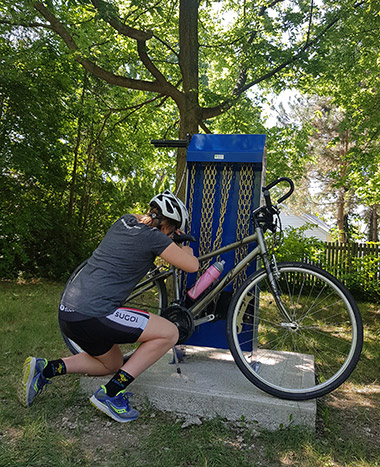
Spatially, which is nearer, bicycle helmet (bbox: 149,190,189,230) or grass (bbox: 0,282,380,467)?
grass (bbox: 0,282,380,467)

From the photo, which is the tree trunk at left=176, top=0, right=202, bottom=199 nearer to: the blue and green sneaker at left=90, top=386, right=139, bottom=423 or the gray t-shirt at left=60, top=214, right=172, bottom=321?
the gray t-shirt at left=60, top=214, right=172, bottom=321

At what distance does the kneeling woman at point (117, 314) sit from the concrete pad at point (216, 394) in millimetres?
272

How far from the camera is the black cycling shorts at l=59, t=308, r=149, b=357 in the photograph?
2.69 meters

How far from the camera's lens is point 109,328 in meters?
2.70

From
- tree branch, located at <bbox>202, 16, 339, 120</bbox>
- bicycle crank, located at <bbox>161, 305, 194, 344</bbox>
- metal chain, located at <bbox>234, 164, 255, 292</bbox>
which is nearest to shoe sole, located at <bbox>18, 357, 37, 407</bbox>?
bicycle crank, located at <bbox>161, 305, 194, 344</bbox>

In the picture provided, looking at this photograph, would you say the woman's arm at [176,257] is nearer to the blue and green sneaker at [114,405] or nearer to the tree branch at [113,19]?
the blue and green sneaker at [114,405]

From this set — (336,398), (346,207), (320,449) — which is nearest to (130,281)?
(320,449)

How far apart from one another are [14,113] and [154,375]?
690cm

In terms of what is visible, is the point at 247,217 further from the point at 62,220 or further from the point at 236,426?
the point at 62,220

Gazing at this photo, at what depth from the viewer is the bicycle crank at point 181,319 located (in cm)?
321

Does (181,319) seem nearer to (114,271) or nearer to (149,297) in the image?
(149,297)

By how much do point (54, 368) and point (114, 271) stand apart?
782mm

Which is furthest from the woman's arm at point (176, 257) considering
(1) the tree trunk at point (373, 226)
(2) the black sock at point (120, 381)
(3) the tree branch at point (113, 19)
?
(1) the tree trunk at point (373, 226)

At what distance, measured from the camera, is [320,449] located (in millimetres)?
2570
